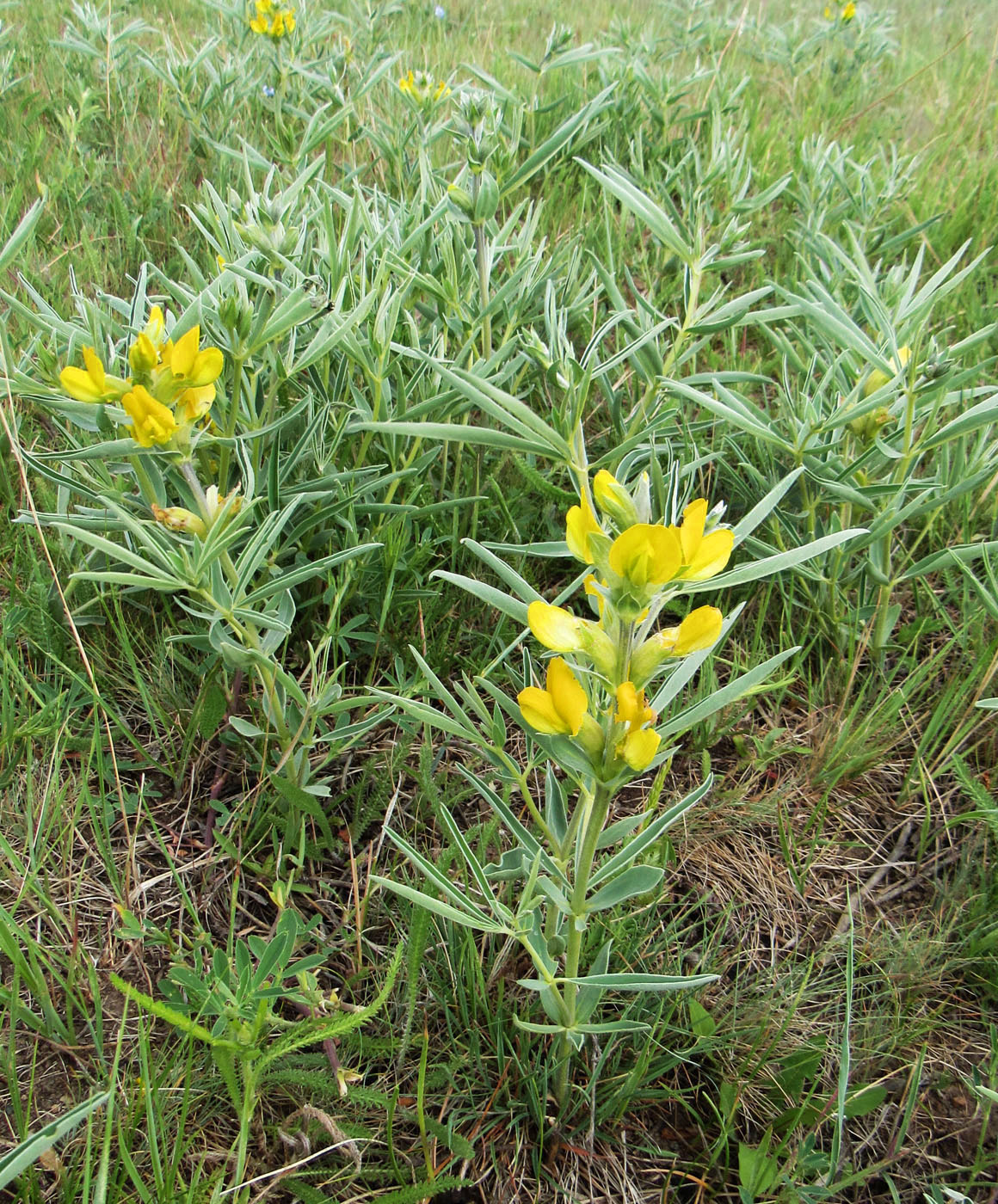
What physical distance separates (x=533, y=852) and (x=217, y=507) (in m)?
0.71

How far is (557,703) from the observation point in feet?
3.10

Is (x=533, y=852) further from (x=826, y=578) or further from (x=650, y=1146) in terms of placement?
(x=826, y=578)

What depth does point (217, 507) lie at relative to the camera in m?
1.40

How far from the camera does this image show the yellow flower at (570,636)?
943 millimetres

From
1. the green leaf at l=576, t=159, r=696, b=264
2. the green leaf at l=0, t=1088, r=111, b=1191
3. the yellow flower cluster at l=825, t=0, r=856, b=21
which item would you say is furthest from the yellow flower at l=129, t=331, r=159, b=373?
the yellow flower cluster at l=825, t=0, r=856, b=21

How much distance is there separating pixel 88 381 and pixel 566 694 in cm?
84

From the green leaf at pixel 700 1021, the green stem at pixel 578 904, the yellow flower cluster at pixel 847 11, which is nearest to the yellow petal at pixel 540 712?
the green stem at pixel 578 904

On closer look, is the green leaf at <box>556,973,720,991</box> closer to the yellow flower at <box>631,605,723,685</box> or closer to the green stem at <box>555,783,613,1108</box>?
the green stem at <box>555,783,613,1108</box>

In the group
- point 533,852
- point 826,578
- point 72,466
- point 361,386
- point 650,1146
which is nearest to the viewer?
point 533,852

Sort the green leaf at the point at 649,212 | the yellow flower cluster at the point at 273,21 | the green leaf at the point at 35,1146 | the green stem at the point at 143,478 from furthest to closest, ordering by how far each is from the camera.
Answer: the yellow flower cluster at the point at 273,21
the green leaf at the point at 649,212
the green stem at the point at 143,478
the green leaf at the point at 35,1146

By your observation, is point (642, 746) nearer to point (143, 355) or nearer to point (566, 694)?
point (566, 694)

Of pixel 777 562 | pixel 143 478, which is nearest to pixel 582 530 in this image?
pixel 777 562

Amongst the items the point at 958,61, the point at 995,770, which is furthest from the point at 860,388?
the point at 958,61

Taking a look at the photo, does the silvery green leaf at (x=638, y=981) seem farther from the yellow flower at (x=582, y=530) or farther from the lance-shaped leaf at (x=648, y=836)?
the yellow flower at (x=582, y=530)
